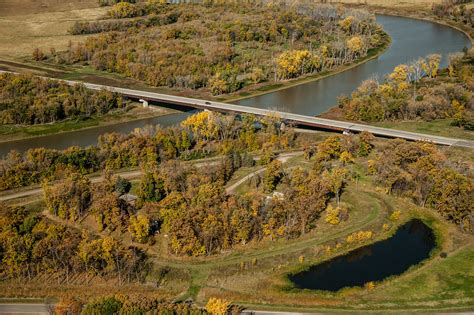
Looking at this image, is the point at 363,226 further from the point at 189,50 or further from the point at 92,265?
the point at 189,50

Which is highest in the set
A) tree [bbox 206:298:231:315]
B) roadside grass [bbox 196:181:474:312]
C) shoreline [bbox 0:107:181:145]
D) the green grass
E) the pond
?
the green grass

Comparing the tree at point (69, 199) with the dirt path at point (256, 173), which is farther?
the dirt path at point (256, 173)

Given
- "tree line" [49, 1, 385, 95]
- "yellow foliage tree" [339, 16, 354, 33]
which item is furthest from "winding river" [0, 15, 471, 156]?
"yellow foliage tree" [339, 16, 354, 33]

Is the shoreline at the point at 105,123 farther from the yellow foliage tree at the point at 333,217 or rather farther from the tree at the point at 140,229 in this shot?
the yellow foliage tree at the point at 333,217

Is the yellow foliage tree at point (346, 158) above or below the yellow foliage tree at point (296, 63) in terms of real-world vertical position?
below

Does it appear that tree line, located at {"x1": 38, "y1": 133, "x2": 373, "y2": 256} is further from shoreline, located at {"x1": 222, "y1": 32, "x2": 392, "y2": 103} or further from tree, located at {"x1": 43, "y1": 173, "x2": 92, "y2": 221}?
shoreline, located at {"x1": 222, "y1": 32, "x2": 392, "y2": 103}

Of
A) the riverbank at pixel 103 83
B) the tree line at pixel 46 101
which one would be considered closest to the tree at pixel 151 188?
the riverbank at pixel 103 83
